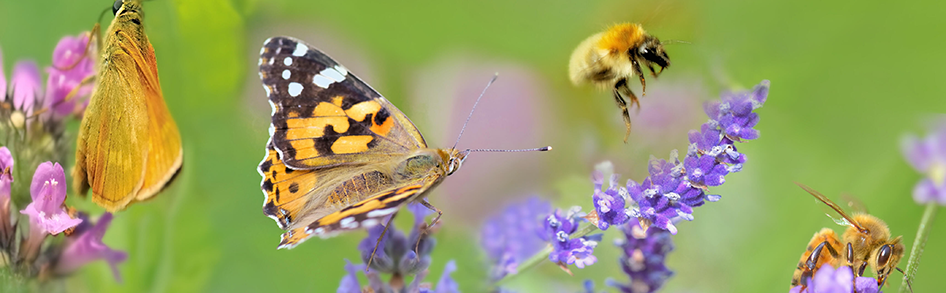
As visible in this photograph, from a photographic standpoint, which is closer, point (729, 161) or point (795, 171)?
point (729, 161)

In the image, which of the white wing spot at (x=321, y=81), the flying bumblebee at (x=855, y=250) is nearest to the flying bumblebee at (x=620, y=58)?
the flying bumblebee at (x=855, y=250)

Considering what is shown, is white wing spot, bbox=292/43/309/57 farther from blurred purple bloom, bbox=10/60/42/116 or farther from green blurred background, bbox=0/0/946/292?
blurred purple bloom, bbox=10/60/42/116

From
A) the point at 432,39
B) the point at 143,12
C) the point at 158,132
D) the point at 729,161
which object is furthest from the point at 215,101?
the point at 432,39

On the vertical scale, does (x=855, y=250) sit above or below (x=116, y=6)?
below

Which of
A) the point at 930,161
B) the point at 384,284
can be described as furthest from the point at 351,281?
the point at 930,161

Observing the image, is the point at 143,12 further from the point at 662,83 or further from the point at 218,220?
the point at 662,83

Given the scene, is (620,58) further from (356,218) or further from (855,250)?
(356,218)

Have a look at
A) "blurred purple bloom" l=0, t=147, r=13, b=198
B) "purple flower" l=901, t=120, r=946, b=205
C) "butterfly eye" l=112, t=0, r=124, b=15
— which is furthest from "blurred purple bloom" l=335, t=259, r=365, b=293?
"purple flower" l=901, t=120, r=946, b=205
